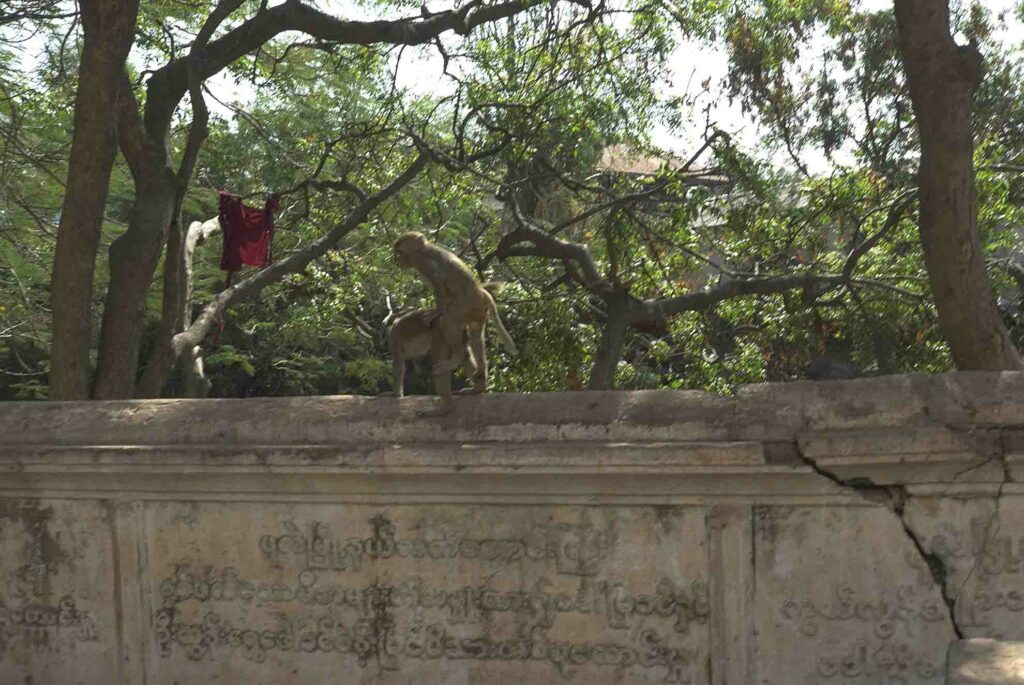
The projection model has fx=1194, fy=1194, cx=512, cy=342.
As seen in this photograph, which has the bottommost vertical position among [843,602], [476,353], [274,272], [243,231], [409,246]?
[843,602]

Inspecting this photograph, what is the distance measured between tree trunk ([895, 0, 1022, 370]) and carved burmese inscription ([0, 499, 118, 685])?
3.99m

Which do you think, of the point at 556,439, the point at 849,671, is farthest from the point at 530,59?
the point at 849,671

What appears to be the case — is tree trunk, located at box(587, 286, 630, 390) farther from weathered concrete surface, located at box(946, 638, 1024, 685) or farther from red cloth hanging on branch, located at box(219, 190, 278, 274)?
weathered concrete surface, located at box(946, 638, 1024, 685)

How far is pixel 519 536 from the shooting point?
4371 mm

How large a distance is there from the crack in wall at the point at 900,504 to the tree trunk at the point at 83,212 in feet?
14.3

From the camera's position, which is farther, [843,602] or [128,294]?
[128,294]

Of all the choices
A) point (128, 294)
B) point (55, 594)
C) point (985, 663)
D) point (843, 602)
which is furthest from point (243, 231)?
point (985, 663)

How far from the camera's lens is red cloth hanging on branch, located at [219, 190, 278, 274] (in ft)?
31.3

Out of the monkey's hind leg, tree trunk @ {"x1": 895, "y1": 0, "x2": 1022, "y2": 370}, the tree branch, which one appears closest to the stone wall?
the monkey's hind leg

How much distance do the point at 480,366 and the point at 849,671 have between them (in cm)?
174

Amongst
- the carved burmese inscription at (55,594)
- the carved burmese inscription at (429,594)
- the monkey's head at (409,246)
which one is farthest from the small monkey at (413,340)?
the carved burmese inscription at (55,594)

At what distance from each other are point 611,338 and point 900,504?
14.9 feet

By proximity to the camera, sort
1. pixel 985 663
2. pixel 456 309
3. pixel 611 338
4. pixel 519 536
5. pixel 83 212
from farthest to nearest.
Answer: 1. pixel 611 338
2. pixel 83 212
3. pixel 456 309
4. pixel 519 536
5. pixel 985 663

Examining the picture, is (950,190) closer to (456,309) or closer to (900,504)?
(900,504)
